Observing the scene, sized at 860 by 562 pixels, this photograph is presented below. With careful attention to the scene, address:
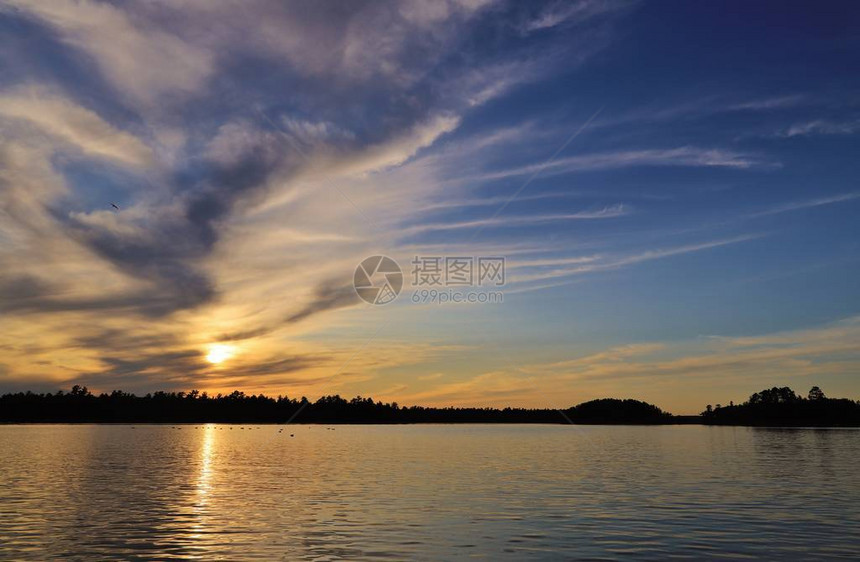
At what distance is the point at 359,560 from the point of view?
1198 inches

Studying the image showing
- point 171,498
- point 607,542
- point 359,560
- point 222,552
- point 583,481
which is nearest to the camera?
point 359,560

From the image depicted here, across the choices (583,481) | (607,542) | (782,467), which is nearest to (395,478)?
(583,481)

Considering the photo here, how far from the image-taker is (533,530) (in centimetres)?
3844

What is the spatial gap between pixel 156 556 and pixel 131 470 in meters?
54.1

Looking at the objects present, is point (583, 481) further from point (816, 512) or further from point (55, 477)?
point (55, 477)

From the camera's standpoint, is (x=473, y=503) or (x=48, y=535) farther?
(x=473, y=503)

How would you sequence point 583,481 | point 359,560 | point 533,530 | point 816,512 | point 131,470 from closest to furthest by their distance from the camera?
point 359,560
point 533,530
point 816,512
point 583,481
point 131,470

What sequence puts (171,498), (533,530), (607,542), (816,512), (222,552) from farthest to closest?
(171,498) < (816,512) < (533,530) < (607,542) < (222,552)

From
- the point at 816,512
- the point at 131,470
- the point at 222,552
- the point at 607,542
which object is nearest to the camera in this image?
the point at 222,552

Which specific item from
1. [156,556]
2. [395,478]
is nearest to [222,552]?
[156,556]

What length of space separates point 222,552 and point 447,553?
10.8m

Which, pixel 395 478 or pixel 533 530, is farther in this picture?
pixel 395 478

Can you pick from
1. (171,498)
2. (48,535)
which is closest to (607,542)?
(48,535)

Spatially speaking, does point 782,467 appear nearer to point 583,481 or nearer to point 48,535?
point 583,481
